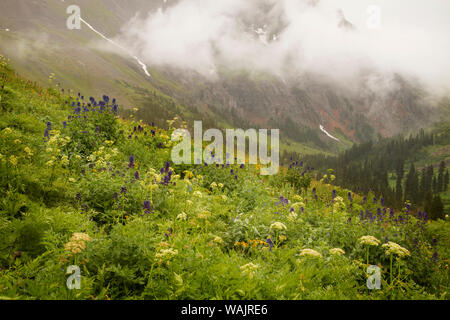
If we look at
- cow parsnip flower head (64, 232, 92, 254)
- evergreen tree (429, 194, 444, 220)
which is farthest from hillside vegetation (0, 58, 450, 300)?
evergreen tree (429, 194, 444, 220)

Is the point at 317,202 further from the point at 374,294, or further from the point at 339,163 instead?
the point at 339,163

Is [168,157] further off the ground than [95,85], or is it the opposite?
[95,85]

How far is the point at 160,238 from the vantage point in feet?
14.3

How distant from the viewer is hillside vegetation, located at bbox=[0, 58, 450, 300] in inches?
137

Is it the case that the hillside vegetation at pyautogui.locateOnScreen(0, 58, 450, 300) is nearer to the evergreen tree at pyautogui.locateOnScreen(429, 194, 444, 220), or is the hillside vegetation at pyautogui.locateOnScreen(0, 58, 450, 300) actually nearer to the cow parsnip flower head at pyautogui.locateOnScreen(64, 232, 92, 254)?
the cow parsnip flower head at pyautogui.locateOnScreen(64, 232, 92, 254)

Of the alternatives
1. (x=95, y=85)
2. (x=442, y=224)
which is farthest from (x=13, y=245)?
(x=95, y=85)

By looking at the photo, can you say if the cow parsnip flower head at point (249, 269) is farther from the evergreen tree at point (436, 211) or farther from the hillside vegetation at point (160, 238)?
the evergreen tree at point (436, 211)

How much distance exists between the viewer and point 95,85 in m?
200

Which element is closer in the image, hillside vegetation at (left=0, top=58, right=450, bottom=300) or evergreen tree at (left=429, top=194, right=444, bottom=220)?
hillside vegetation at (left=0, top=58, right=450, bottom=300)

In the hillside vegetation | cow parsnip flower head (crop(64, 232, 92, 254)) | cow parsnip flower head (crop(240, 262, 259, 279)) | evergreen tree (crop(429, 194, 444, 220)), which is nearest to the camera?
cow parsnip flower head (crop(64, 232, 92, 254))

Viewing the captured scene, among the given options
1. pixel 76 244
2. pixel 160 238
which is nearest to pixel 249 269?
pixel 160 238

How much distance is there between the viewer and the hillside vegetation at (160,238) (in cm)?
348
